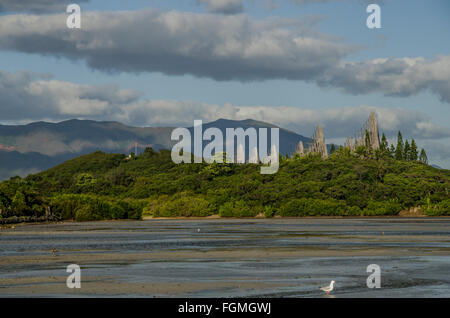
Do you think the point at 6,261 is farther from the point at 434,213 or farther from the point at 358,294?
the point at 434,213

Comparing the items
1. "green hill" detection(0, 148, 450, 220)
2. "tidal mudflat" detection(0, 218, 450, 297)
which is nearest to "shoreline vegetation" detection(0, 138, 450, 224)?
"green hill" detection(0, 148, 450, 220)

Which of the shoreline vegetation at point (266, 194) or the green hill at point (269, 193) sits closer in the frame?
the shoreline vegetation at point (266, 194)

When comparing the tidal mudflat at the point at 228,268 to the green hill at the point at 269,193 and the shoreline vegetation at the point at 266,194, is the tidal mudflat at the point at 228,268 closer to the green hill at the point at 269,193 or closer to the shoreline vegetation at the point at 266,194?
the shoreline vegetation at the point at 266,194

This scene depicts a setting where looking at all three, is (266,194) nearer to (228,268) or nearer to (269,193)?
(269,193)

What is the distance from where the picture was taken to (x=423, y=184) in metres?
153

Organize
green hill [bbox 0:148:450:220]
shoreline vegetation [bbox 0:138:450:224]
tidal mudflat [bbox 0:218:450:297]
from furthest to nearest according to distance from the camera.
A: 1. green hill [bbox 0:148:450:220]
2. shoreline vegetation [bbox 0:138:450:224]
3. tidal mudflat [bbox 0:218:450:297]

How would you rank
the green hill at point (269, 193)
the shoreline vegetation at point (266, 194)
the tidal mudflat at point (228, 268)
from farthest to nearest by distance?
the green hill at point (269, 193)
the shoreline vegetation at point (266, 194)
the tidal mudflat at point (228, 268)

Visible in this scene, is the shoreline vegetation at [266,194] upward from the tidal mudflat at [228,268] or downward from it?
upward

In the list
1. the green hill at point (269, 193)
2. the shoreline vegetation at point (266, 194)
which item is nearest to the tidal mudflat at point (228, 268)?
the shoreline vegetation at point (266, 194)

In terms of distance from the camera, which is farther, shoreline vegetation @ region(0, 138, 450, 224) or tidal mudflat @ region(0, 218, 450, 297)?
shoreline vegetation @ region(0, 138, 450, 224)

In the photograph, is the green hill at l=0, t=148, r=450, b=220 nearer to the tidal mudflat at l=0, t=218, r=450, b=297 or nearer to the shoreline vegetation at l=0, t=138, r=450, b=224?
the shoreline vegetation at l=0, t=138, r=450, b=224

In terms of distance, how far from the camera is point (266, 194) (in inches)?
6058

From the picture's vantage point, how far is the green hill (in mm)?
137125

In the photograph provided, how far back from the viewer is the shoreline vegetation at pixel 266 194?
443 ft
